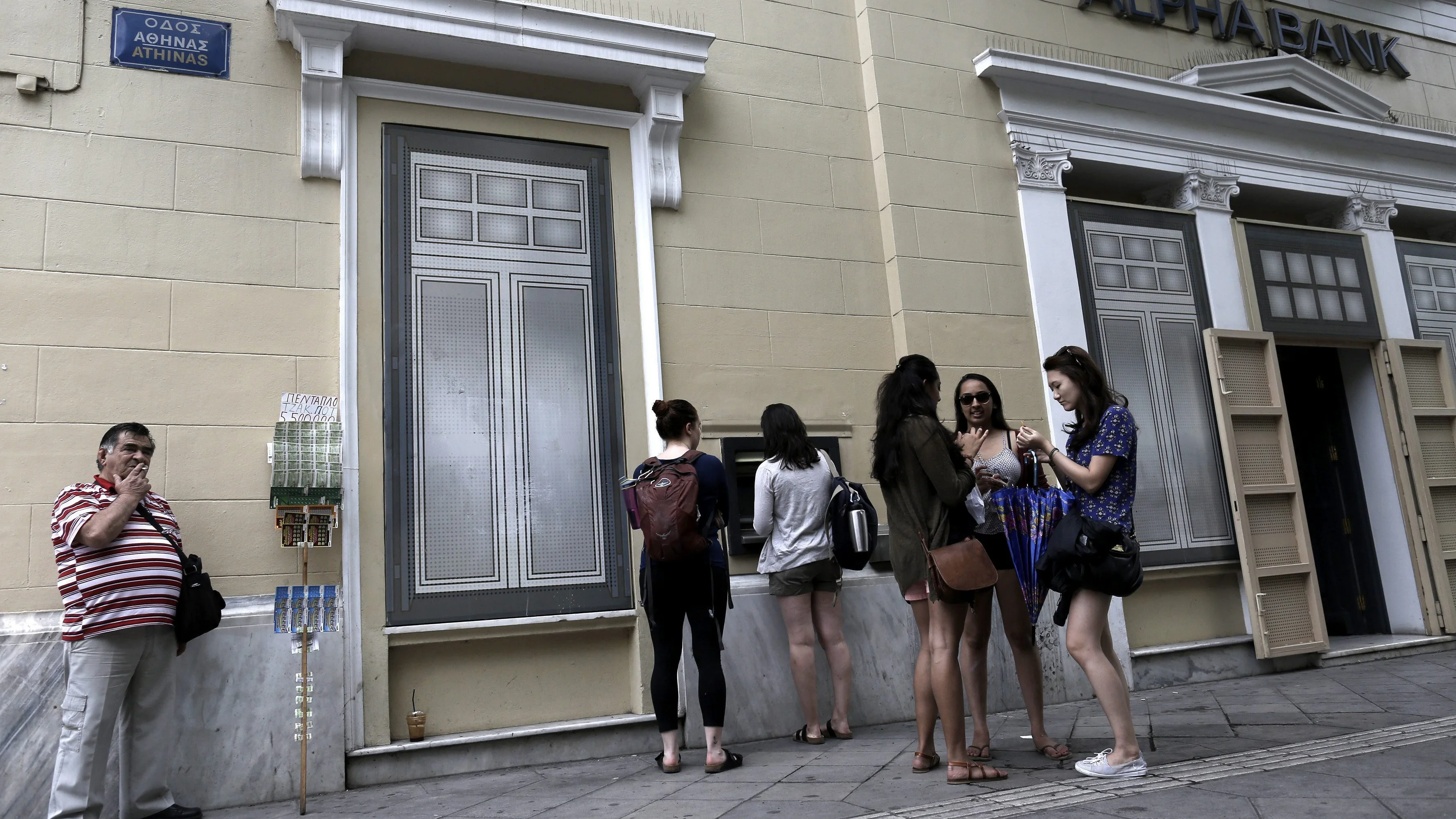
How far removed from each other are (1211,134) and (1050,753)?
18.6 feet

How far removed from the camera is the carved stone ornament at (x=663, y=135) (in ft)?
20.0

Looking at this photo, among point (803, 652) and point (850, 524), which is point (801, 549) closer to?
point (850, 524)

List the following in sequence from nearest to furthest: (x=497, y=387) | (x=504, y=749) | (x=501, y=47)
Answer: (x=504, y=749) < (x=497, y=387) < (x=501, y=47)

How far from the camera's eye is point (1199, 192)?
7.79 meters

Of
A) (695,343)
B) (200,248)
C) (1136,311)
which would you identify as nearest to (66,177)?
(200,248)

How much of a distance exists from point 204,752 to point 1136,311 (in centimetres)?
645

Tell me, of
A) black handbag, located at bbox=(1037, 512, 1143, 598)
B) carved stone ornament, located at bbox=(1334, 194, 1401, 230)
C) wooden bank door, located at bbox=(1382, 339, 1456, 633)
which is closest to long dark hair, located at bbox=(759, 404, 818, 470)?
black handbag, located at bbox=(1037, 512, 1143, 598)

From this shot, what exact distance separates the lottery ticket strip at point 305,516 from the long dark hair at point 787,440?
212 cm

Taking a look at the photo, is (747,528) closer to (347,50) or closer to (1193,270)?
(347,50)

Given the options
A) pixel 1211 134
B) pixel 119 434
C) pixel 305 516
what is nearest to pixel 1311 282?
pixel 1211 134

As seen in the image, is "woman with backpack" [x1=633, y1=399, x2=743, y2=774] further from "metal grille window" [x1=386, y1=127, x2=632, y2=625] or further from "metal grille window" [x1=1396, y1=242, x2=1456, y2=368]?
"metal grille window" [x1=1396, y1=242, x2=1456, y2=368]

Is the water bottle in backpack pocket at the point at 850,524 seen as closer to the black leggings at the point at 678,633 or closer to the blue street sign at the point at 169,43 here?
the black leggings at the point at 678,633

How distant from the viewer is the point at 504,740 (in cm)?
509

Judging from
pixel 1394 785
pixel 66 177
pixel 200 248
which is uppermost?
pixel 66 177
